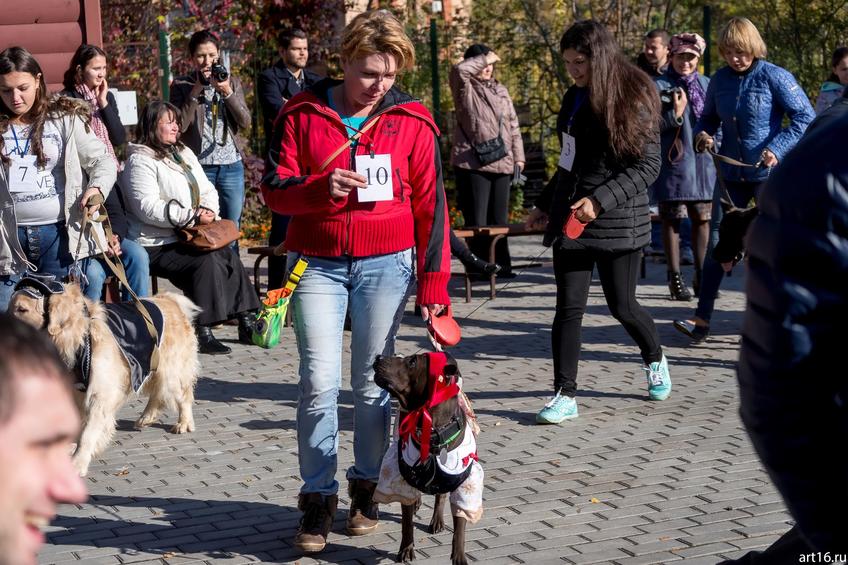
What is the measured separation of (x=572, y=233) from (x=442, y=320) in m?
1.61

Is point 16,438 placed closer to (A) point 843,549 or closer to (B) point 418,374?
(A) point 843,549

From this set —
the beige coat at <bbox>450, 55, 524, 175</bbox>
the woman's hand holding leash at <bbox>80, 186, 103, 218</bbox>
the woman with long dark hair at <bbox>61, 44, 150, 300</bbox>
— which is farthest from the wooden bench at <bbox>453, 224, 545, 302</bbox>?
the woman's hand holding leash at <bbox>80, 186, 103, 218</bbox>

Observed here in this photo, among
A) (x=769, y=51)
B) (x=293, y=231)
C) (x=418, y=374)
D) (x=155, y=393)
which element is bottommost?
(x=155, y=393)

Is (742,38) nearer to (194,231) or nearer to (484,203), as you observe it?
(484,203)

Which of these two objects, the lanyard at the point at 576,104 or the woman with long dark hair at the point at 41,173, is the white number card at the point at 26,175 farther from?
the lanyard at the point at 576,104

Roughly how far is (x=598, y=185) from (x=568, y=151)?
26 centimetres

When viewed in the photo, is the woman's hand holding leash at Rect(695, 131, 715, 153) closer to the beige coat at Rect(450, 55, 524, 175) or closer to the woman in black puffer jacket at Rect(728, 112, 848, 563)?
the beige coat at Rect(450, 55, 524, 175)

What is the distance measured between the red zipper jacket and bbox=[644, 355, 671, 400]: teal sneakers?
8.26 feet

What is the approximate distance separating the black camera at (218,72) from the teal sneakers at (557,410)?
404 cm

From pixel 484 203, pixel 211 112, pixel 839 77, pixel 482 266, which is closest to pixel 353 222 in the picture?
pixel 211 112

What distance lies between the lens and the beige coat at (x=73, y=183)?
632 cm

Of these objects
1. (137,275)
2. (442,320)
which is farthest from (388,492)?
(137,275)

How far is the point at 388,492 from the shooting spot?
15.3 ft

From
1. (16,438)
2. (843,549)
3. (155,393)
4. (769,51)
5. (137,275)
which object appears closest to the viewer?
(16,438)
